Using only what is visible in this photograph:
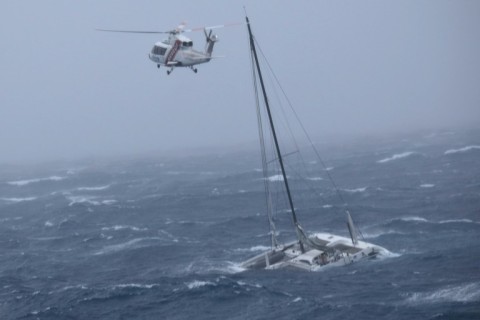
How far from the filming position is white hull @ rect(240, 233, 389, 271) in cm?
5800

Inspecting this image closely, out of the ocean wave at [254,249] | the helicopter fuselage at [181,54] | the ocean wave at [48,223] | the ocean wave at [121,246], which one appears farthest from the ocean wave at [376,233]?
the ocean wave at [48,223]

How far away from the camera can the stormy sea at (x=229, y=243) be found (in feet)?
156

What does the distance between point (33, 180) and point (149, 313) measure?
386 feet

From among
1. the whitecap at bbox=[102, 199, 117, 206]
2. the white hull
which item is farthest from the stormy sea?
the white hull

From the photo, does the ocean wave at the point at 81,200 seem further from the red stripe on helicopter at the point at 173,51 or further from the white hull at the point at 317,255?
the white hull at the point at 317,255

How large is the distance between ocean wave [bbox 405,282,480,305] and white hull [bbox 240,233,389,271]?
12.2 meters

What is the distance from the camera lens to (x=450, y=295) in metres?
44.9

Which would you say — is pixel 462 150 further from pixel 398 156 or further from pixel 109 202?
pixel 109 202

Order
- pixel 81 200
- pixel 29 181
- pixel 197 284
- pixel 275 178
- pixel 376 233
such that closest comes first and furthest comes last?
pixel 197 284 → pixel 376 233 → pixel 81 200 → pixel 275 178 → pixel 29 181

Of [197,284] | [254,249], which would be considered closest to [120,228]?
[254,249]

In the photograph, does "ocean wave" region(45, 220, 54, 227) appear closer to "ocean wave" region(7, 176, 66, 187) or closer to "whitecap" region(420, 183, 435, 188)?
"ocean wave" region(7, 176, 66, 187)

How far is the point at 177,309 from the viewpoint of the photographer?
157 feet

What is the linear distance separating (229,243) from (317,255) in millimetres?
16595

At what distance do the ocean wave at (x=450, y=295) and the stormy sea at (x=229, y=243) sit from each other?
0.15m
